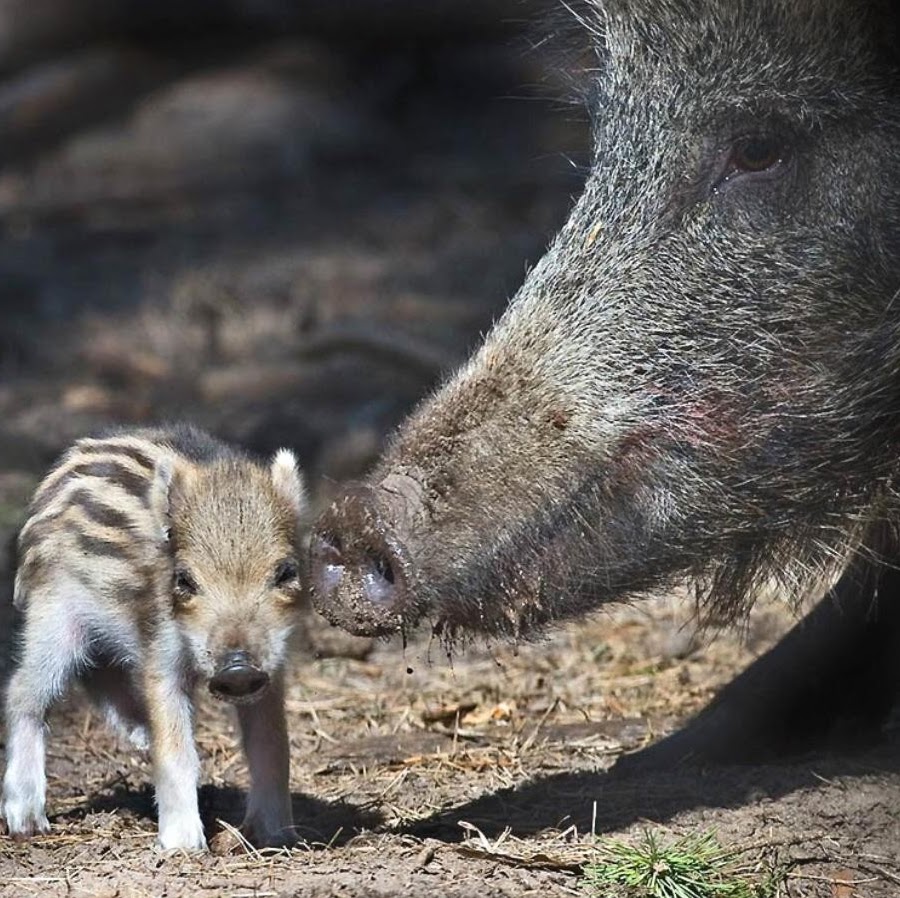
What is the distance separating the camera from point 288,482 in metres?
4.48

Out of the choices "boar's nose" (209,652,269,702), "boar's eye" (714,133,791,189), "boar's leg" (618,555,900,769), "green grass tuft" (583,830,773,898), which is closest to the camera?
"green grass tuft" (583,830,773,898)

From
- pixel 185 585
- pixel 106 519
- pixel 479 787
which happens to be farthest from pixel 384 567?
pixel 479 787

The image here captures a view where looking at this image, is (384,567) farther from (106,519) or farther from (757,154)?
(757,154)

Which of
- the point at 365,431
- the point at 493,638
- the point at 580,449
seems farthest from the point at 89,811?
the point at 365,431

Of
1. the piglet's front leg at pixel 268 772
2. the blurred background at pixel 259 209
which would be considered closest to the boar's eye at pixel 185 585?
the piglet's front leg at pixel 268 772

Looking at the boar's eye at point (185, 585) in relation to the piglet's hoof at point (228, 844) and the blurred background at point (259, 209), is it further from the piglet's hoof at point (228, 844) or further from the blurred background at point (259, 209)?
the blurred background at point (259, 209)

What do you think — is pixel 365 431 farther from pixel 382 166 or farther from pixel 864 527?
pixel 382 166

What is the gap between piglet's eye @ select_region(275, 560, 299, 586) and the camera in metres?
4.27

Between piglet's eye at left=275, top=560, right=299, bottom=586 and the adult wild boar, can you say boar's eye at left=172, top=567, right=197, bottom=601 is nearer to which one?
piglet's eye at left=275, top=560, right=299, bottom=586

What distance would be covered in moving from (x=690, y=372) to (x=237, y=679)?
46.7 inches

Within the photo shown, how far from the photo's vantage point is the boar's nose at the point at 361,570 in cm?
404

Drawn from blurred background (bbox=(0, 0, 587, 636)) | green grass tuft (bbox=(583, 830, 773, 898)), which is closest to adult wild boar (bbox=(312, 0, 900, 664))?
green grass tuft (bbox=(583, 830, 773, 898))

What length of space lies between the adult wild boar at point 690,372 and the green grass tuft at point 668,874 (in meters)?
0.54

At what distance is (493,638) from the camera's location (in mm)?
4262
